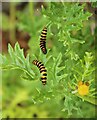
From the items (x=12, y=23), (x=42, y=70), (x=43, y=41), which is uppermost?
(x=12, y=23)

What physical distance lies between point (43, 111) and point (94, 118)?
757mm

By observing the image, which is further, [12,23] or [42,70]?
[12,23]

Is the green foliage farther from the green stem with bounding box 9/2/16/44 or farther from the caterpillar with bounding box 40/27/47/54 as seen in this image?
the green stem with bounding box 9/2/16/44

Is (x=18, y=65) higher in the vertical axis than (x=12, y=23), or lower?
lower

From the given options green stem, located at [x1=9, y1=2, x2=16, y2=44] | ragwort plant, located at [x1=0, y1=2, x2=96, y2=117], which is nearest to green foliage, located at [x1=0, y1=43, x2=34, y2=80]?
ragwort plant, located at [x1=0, y1=2, x2=96, y2=117]

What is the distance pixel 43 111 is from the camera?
293 cm

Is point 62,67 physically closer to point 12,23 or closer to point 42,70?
point 42,70

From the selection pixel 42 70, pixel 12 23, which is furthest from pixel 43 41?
pixel 12 23

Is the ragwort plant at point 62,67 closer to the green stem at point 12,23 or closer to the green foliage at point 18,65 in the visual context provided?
the green foliage at point 18,65

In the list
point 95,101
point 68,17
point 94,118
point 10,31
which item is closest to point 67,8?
point 68,17

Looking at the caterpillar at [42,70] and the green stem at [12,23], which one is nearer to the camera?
the caterpillar at [42,70]

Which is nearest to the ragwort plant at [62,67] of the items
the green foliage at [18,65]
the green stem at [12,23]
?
the green foliage at [18,65]

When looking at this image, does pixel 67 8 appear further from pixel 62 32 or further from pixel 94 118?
pixel 94 118

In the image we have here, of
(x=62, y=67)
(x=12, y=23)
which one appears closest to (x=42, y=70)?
(x=62, y=67)
